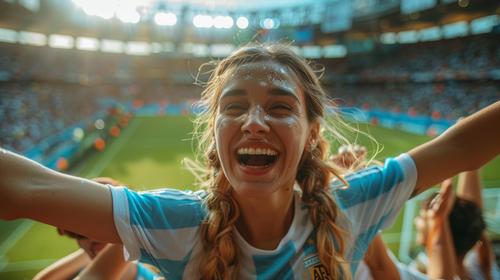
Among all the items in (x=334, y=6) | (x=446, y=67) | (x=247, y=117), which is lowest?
(x=247, y=117)

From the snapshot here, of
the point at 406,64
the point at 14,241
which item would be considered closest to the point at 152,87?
the point at 406,64

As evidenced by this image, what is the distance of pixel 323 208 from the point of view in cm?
157

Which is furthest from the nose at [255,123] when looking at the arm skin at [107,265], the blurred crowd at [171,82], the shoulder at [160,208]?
the blurred crowd at [171,82]

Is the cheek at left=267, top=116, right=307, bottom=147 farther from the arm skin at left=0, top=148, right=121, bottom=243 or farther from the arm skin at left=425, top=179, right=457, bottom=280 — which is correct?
the arm skin at left=425, top=179, right=457, bottom=280

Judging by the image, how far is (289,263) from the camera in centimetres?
142

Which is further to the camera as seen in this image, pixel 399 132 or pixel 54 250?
pixel 399 132

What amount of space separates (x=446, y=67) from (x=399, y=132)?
37.0 ft

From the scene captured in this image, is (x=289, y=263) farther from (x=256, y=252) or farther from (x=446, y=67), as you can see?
(x=446, y=67)

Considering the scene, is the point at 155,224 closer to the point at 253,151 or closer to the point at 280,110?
the point at 253,151

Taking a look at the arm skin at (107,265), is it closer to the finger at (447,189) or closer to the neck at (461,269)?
the finger at (447,189)

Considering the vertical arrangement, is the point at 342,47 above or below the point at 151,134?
above

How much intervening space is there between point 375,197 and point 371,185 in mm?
60

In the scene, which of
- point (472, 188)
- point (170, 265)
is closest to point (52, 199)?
point (170, 265)

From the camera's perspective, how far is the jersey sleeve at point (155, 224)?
49.7 inches
